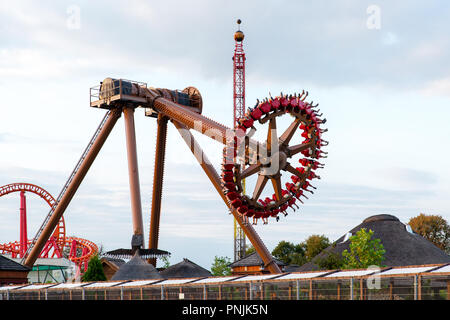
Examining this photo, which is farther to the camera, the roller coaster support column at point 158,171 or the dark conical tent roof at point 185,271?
the roller coaster support column at point 158,171

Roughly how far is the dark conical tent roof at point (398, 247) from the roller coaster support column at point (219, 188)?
12155mm

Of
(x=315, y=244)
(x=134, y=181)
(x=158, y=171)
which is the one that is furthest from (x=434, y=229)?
(x=134, y=181)

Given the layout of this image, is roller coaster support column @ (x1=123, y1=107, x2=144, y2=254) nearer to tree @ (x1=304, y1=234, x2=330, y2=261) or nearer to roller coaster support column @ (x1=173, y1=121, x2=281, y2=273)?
roller coaster support column @ (x1=173, y1=121, x2=281, y2=273)

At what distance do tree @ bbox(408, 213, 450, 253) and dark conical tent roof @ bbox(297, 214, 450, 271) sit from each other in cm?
4155

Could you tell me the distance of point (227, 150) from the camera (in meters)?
44.8

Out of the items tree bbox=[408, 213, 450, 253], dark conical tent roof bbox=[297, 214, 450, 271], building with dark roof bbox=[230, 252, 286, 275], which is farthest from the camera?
tree bbox=[408, 213, 450, 253]

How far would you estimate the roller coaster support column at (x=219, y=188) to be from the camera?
63.3 metres

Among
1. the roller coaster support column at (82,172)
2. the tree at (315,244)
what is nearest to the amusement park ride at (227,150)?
the roller coaster support column at (82,172)

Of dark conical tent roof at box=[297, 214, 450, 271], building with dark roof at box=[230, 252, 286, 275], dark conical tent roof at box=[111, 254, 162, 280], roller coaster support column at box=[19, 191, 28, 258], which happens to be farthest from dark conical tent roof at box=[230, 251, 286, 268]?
roller coaster support column at box=[19, 191, 28, 258]

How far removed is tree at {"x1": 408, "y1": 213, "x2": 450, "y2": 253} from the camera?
120812 mm

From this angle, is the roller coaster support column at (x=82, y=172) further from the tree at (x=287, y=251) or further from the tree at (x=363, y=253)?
the tree at (x=287, y=251)

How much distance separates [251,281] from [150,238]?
36872 millimetres
